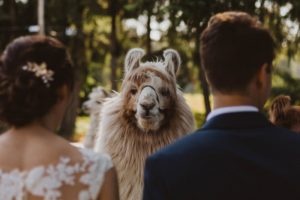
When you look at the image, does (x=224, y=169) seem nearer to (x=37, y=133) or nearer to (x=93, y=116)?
(x=37, y=133)

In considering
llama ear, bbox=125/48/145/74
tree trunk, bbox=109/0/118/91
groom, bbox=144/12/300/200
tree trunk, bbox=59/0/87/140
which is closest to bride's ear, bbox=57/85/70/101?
groom, bbox=144/12/300/200

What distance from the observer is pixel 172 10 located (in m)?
13.0

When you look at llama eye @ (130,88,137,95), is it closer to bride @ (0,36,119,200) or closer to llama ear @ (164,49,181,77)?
llama ear @ (164,49,181,77)

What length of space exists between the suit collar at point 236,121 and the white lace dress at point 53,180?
660 millimetres

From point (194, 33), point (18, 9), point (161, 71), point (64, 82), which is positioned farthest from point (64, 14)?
point (64, 82)

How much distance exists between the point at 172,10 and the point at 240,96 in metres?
10.4

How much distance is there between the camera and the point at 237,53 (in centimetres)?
266

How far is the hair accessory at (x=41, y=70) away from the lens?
9.66 feet

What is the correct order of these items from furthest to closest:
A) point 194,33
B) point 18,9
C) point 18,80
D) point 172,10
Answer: point 18,9, point 194,33, point 172,10, point 18,80

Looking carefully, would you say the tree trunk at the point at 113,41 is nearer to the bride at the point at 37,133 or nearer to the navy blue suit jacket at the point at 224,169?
the bride at the point at 37,133

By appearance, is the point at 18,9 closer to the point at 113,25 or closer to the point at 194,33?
the point at 113,25

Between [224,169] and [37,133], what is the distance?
913 mm

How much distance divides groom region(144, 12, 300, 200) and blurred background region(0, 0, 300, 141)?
24.8ft

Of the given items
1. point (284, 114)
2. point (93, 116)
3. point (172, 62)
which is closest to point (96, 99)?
point (93, 116)
